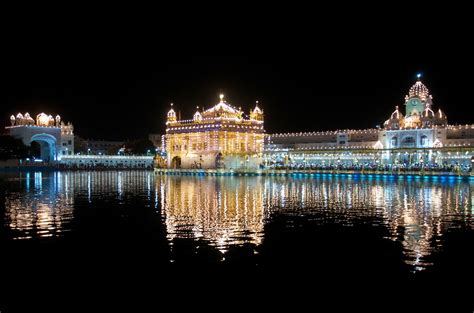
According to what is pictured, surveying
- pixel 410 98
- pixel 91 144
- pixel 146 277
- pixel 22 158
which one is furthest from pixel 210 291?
pixel 91 144

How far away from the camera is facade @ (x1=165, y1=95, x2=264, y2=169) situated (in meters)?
63.4

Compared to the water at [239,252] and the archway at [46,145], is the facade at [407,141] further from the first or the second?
the archway at [46,145]

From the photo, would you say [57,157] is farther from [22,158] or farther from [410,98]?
[410,98]

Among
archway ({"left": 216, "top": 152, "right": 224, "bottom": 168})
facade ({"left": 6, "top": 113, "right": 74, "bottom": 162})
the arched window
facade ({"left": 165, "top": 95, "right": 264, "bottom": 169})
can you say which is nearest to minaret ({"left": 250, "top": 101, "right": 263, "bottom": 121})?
facade ({"left": 165, "top": 95, "right": 264, "bottom": 169})

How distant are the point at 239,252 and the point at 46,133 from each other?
85.9 meters

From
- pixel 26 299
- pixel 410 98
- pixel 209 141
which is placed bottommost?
pixel 26 299

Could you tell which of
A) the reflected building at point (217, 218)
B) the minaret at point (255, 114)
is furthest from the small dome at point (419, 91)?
the reflected building at point (217, 218)

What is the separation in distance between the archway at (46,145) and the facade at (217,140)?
30.8 meters

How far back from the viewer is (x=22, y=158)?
8125cm

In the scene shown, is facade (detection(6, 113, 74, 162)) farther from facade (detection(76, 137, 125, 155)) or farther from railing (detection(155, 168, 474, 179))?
railing (detection(155, 168, 474, 179))

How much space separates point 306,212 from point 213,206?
3.85m

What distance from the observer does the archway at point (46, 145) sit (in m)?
90.8

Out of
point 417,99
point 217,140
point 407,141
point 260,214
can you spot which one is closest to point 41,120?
point 217,140

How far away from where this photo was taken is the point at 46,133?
9062 centimetres
